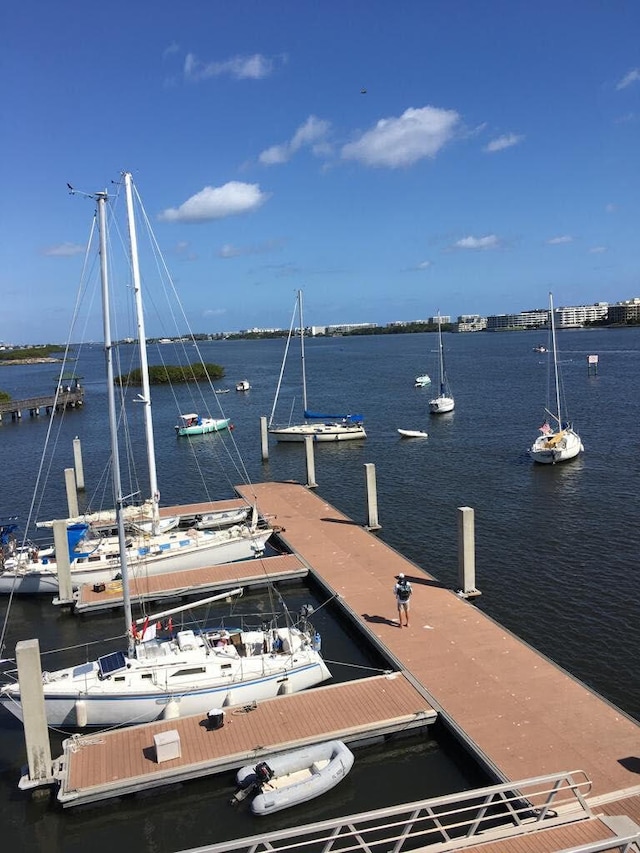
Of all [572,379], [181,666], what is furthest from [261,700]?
[572,379]

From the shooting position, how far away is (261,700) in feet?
55.3

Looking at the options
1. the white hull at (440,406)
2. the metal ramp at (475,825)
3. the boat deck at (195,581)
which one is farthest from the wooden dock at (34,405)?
the metal ramp at (475,825)

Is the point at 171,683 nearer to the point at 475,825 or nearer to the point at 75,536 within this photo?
the point at 475,825

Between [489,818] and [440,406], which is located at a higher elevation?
[440,406]

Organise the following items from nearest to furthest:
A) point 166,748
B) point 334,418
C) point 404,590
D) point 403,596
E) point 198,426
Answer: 1. point 166,748
2. point 404,590
3. point 403,596
4. point 334,418
5. point 198,426

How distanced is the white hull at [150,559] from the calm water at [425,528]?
3.55 feet

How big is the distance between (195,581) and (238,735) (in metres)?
10.7

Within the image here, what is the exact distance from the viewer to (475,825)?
10008mm

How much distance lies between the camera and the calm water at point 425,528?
562 inches

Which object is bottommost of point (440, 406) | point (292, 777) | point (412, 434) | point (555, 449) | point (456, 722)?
point (292, 777)

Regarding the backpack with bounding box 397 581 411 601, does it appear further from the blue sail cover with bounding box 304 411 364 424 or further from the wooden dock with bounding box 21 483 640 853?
the blue sail cover with bounding box 304 411 364 424

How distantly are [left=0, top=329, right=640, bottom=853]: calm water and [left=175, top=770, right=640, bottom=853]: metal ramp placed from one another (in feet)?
4.00

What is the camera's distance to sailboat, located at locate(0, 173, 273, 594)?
1014 inches

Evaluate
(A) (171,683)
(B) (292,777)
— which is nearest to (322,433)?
(A) (171,683)
